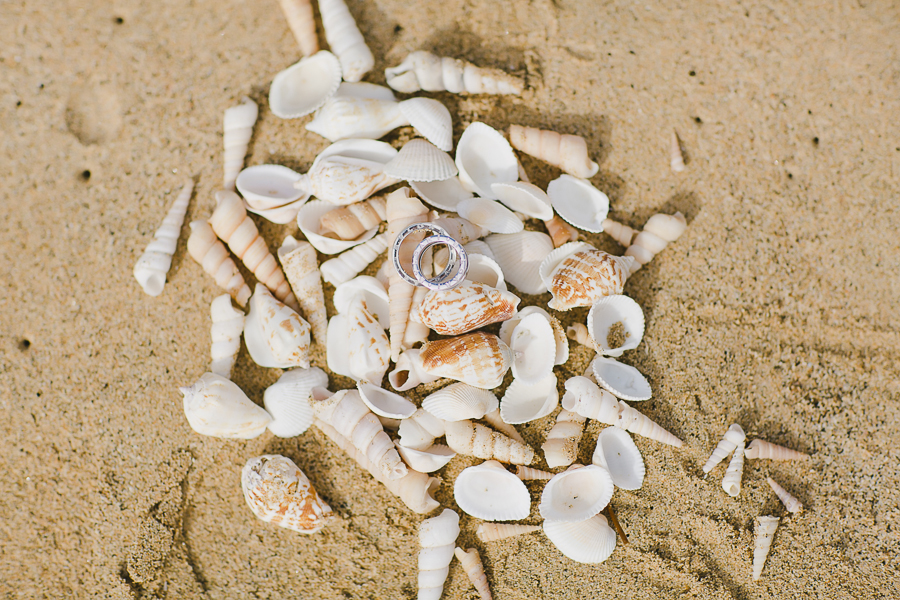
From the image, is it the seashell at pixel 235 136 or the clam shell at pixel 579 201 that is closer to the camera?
the clam shell at pixel 579 201

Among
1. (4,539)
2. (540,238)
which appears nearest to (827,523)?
(540,238)

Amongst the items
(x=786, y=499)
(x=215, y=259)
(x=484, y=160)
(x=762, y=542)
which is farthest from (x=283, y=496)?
(x=786, y=499)

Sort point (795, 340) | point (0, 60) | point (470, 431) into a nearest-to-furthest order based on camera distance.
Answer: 1. point (470, 431)
2. point (795, 340)
3. point (0, 60)

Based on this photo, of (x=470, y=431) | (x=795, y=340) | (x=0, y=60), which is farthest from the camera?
(x=0, y=60)

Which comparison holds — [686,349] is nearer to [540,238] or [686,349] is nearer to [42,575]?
[540,238]

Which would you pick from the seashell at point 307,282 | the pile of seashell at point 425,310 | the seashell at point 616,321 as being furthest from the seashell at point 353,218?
the seashell at point 616,321

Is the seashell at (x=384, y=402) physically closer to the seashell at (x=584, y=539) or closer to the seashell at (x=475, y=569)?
the seashell at (x=475, y=569)
